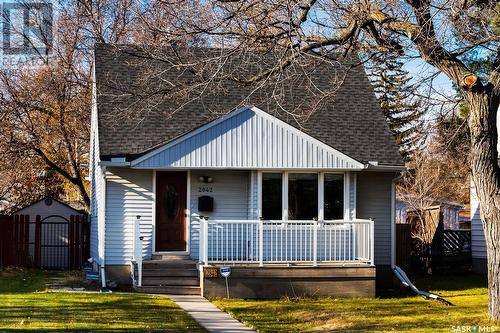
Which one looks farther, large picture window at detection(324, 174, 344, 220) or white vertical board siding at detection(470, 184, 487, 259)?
white vertical board siding at detection(470, 184, 487, 259)

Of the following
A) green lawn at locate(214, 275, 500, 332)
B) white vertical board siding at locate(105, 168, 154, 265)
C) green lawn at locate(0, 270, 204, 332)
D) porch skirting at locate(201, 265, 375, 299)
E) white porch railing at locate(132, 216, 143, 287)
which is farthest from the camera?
white vertical board siding at locate(105, 168, 154, 265)

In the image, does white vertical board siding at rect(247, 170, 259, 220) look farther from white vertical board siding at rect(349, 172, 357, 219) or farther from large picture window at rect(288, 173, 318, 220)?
white vertical board siding at rect(349, 172, 357, 219)

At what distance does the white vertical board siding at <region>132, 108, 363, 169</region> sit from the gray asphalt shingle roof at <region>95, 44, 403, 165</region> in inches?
23.0

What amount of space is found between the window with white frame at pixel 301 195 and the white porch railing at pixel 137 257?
10.3 ft

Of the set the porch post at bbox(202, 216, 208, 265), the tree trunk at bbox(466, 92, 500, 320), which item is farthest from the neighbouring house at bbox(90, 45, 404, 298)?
the tree trunk at bbox(466, 92, 500, 320)

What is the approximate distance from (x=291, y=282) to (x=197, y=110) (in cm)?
589

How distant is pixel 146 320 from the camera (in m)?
12.6

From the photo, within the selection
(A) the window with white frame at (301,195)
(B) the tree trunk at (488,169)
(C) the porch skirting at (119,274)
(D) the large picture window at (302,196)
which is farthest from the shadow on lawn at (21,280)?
(B) the tree trunk at (488,169)

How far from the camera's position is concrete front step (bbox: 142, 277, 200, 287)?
1761cm

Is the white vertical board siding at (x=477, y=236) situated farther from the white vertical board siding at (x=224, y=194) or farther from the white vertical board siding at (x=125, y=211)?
the white vertical board siding at (x=125, y=211)

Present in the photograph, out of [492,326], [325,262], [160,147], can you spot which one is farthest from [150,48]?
[492,326]

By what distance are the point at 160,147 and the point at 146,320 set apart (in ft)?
20.8

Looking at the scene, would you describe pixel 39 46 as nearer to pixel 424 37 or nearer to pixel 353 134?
pixel 353 134

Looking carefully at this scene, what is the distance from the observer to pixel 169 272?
58.2 feet
